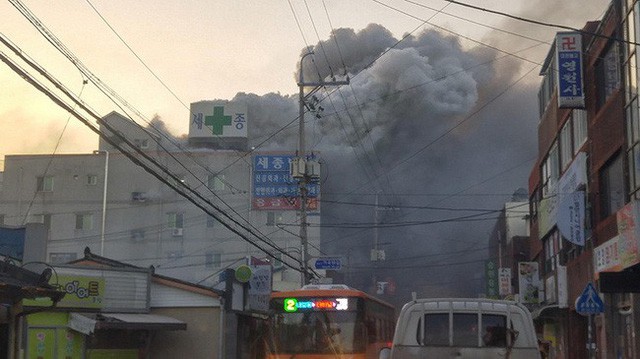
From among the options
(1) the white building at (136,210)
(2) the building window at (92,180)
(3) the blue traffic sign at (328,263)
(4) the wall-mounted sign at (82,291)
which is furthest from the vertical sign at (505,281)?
(4) the wall-mounted sign at (82,291)

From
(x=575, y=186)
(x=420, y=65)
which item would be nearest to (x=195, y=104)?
(x=420, y=65)

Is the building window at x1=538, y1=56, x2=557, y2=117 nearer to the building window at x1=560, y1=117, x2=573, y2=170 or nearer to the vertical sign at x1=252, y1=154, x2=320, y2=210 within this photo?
the building window at x1=560, y1=117, x2=573, y2=170

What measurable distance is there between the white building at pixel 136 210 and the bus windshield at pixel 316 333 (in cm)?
4681

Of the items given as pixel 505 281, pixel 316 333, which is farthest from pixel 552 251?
pixel 316 333

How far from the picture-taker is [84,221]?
71.4 meters

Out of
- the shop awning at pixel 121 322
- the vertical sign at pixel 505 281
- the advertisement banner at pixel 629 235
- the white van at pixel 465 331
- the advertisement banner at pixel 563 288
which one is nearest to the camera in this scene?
the white van at pixel 465 331

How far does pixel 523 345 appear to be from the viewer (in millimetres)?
12492

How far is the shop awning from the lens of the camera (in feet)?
86.6

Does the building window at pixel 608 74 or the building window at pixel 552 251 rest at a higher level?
the building window at pixel 608 74

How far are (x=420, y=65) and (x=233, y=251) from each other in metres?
31.9

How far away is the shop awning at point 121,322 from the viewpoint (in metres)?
26.4

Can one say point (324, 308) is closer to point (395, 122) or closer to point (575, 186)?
point (575, 186)

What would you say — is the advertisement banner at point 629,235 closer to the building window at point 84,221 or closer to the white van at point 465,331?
the white van at point 465,331

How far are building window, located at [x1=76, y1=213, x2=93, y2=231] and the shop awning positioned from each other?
138ft
